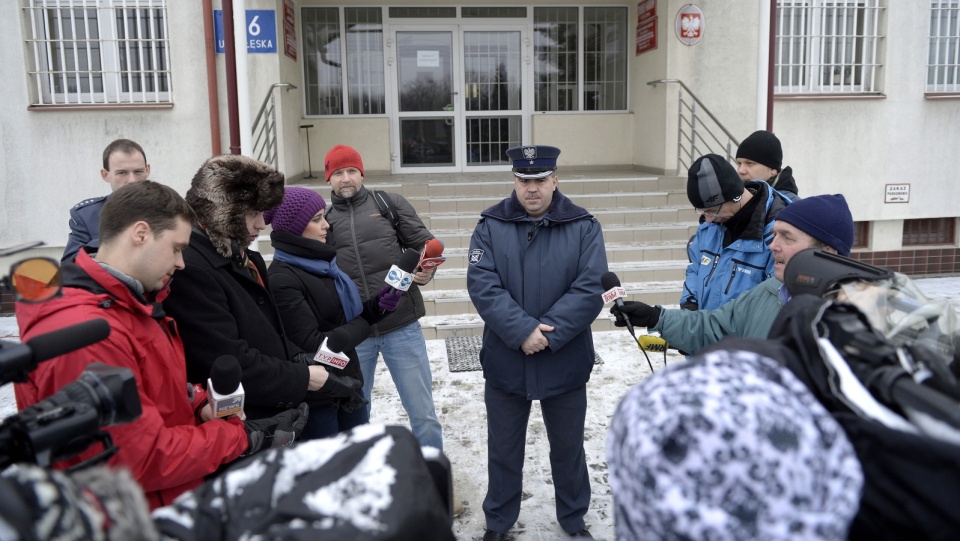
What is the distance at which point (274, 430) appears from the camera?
216cm

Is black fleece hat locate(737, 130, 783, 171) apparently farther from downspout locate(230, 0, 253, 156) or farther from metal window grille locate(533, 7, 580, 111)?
metal window grille locate(533, 7, 580, 111)

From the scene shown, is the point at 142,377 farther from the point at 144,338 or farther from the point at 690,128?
the point at 690,128

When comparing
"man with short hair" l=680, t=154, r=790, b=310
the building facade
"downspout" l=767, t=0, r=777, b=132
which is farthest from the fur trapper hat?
"downspout" l=767, t=0, r=777, b=132

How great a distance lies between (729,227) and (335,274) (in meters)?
1.82

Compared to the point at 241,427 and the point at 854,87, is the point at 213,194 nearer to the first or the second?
the point at 241,427

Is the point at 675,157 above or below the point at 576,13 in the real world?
below

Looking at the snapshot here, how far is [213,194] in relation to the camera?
2316 mm

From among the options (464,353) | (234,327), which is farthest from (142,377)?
(464,353)

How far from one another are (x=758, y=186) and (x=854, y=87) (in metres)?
6.82

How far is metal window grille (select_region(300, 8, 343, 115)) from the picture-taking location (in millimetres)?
9492

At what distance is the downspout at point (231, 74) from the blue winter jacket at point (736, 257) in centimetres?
550

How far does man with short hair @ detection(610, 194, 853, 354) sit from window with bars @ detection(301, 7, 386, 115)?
7.93m

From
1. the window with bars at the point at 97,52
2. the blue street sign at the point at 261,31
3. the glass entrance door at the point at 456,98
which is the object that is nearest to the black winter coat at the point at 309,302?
the blue street sign at the point at 261,31

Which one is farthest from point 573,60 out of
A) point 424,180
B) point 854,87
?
point 854,87
